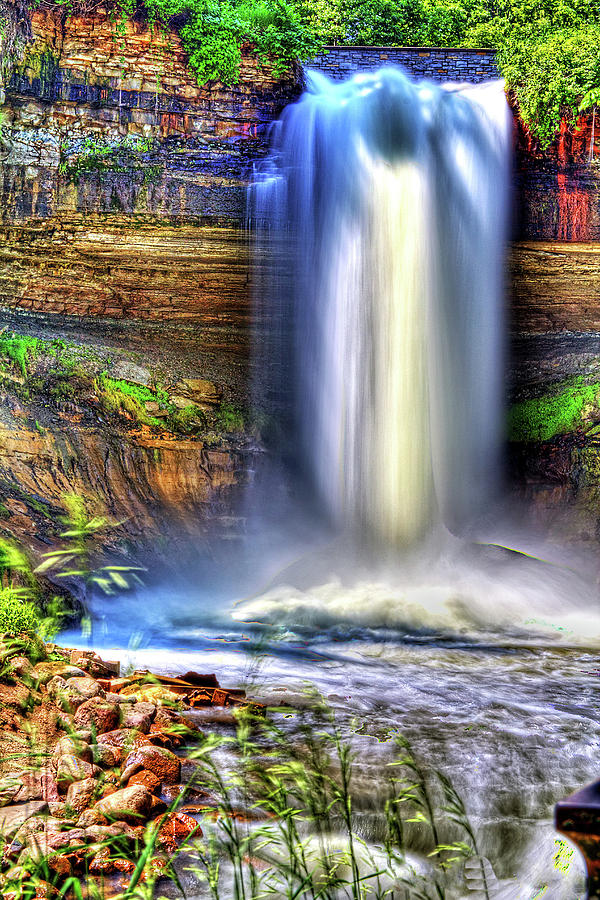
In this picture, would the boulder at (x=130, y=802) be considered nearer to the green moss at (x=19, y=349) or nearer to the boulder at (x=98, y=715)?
the boulder at (x=98, y=715)

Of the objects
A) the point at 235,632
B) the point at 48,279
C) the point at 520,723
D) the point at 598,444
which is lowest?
the point at 235,632

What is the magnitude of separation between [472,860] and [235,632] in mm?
4565

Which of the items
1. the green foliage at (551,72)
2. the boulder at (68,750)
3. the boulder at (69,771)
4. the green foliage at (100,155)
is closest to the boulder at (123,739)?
the boulder at (68,750)

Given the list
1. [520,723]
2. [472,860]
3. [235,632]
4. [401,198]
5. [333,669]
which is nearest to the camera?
[472,860]

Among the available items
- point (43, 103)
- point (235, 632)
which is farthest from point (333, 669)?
point (43, 103)

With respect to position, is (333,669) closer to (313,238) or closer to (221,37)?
(313,238)

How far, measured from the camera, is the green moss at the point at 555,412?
10453 mm

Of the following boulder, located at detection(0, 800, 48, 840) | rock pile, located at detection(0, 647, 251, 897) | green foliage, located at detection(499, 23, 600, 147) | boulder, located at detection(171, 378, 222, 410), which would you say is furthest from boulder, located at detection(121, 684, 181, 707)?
green foliage, located at detection(499, 23, 600, 147)

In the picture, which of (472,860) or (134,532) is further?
(134,532)

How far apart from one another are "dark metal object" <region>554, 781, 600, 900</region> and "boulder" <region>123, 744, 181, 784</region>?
8.81 ft

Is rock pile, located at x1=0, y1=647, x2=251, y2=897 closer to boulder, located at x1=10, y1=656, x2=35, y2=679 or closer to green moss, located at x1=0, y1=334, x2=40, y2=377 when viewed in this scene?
boulder, located at x1=10, y1=656, x2=35, y2=679

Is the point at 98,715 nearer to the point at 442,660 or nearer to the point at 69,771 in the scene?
the point at 69,771

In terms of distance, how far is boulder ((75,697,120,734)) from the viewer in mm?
3615

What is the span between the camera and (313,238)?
964 centimetres
